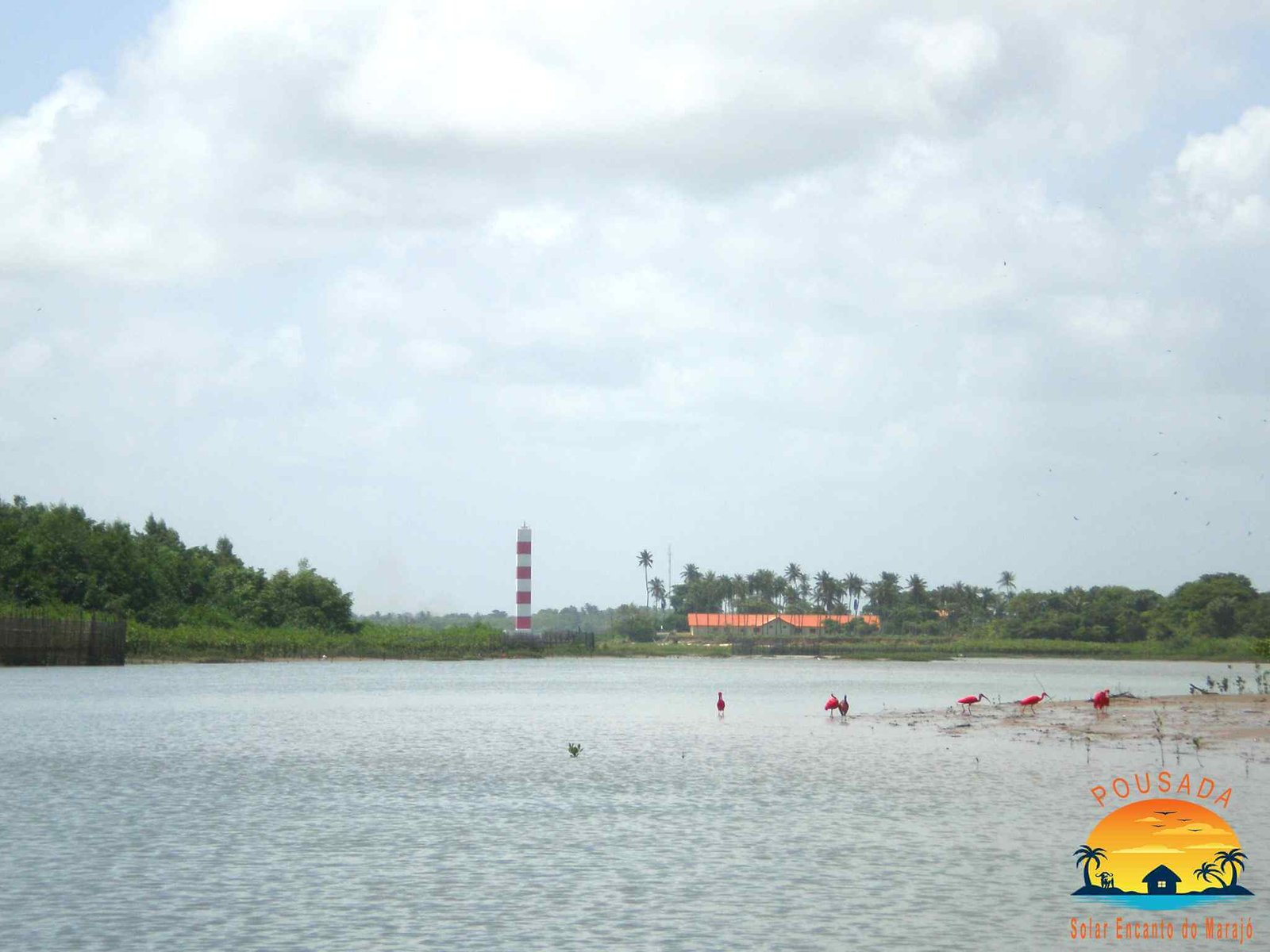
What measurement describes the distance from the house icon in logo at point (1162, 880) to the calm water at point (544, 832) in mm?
897

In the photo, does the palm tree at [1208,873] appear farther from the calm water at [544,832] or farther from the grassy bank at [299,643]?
the grassy bank at [299,643]

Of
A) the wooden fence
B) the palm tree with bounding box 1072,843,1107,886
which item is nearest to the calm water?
the palm tree with bounding box 1072,843,1107,886

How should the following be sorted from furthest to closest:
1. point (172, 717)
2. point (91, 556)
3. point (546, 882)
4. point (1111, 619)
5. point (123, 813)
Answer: point (1111, 619) → point (91, 556) → point (172, 717) → point (123, 813) → point (546, 882)

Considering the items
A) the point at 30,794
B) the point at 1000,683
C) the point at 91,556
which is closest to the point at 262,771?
the point at 30,794

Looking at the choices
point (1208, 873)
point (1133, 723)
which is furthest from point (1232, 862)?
point (1133, 723)

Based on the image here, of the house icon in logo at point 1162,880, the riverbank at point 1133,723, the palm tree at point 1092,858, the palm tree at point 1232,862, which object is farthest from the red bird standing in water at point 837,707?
the house icon in logo at point 1162,880

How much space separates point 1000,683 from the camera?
96.2 meters

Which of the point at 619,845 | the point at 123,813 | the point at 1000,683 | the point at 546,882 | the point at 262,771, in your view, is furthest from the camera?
the point at 1000,683

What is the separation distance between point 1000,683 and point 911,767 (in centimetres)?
6355

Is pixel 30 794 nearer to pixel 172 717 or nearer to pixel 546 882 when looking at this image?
pixel 546 882

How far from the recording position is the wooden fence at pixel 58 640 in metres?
86.6

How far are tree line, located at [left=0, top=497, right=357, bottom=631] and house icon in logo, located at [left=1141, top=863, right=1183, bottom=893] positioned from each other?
96820mm

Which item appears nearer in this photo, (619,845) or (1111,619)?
(619,845)

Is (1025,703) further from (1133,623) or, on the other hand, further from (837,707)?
(1133,623)
